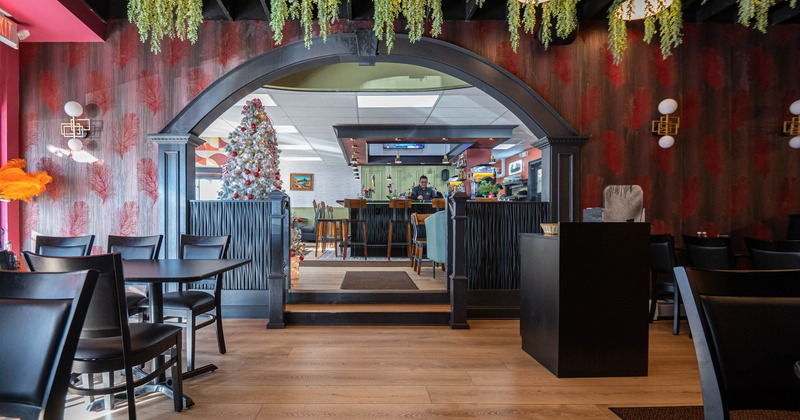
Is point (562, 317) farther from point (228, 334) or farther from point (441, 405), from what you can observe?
point (228, 334)

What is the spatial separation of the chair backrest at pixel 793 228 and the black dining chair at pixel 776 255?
0.90 metres

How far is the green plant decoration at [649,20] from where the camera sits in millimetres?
3570

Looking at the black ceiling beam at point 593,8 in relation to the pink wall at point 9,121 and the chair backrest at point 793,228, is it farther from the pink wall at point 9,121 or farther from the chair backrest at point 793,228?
the pink wall at point 9,121

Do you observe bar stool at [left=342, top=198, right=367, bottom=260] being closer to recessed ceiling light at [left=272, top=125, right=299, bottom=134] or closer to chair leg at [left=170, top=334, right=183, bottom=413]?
recessed ceiling light at [left=272, top=125, right=299, bottom=134]

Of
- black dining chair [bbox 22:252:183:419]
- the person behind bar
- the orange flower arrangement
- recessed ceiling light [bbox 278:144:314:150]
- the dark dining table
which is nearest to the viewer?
black dining chair [bbox 22:252:183:419]

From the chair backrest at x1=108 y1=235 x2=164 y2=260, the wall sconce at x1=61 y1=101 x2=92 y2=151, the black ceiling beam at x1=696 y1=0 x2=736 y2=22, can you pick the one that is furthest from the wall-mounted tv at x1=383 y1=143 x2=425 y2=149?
the chair backrest at x1=108 y1=235 x2=164 y2=260

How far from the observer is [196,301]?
117 inches

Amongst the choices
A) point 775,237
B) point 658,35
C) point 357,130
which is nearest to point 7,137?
point 357,130

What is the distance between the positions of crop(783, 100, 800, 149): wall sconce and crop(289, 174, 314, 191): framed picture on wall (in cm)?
1342

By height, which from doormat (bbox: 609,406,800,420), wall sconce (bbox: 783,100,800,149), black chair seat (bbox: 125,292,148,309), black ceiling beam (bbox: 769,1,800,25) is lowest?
doormat (bbox: 609,406,800,420)

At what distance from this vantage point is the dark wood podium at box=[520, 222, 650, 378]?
2834 mm

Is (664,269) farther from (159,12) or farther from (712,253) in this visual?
(159,12)

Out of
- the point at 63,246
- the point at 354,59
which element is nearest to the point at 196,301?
the point at 63,246

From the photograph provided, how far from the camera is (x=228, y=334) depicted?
3.80m
